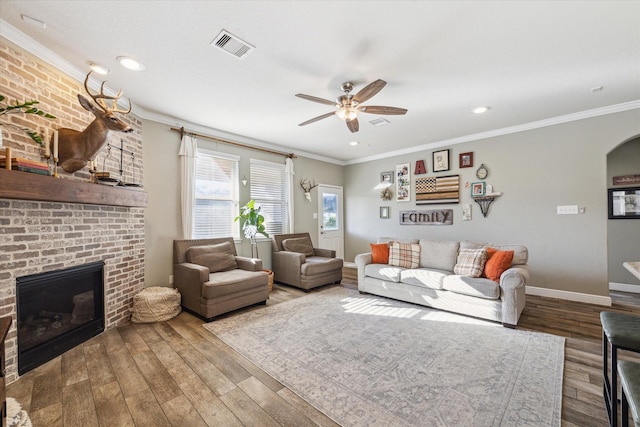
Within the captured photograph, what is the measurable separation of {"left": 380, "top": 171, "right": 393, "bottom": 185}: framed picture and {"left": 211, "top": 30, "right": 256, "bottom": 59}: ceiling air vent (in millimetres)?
4324

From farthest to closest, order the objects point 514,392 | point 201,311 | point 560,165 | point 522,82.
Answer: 1. point 560,165
2. point 201,311
3. point 522,82
4. point 514,392

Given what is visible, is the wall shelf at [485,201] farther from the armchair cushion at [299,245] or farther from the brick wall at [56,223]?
the brick wall at [56,223]

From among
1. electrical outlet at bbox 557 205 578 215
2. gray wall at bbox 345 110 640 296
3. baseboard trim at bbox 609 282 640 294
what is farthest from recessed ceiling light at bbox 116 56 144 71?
baseboard trim at bbox 609 282 640 294

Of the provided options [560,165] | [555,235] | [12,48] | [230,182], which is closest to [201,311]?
[230,182]

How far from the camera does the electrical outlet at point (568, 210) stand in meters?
3.92

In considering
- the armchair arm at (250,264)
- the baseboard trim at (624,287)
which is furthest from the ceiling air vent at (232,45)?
the baseboard trim at (624,287)

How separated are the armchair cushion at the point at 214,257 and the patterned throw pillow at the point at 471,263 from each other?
10.8 ft

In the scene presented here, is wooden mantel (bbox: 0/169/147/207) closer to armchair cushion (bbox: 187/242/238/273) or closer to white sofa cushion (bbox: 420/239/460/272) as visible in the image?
armchair cushion (bbox: 187/242/238/273)

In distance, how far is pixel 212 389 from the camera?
1.94 metres

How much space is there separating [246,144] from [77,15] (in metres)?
3.02

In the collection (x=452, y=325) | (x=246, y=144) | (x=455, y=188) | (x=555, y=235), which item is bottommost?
(x=452, y=325)

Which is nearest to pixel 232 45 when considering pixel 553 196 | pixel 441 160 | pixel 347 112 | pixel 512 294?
pixel 347 112

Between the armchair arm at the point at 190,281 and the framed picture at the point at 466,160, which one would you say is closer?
the armchair arm at the point at 190,281

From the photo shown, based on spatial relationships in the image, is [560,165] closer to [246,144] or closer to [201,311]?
[246,144]
